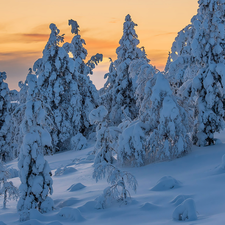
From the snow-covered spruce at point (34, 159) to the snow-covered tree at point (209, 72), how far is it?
8277 mm

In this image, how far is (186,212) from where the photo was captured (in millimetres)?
5871

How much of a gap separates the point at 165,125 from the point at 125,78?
49.0ft

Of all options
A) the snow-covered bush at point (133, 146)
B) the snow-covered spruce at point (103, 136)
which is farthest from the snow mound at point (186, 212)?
the snow-covered spruce at point (103, 136)

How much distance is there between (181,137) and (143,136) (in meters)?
1.69

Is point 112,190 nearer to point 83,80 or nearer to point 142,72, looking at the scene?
point 142,72

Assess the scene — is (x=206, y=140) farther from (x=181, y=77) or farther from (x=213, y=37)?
(x=181, y=77)

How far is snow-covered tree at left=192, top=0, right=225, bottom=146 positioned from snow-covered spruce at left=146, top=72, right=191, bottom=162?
1273 millimetres

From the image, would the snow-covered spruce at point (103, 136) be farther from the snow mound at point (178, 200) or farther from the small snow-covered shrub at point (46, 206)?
the snow mound at point (178, 200)

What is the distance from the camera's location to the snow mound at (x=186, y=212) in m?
5.78

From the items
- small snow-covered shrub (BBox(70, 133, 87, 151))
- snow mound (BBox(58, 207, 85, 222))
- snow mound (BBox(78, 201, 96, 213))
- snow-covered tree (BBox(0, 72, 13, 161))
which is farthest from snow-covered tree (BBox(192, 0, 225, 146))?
snow-covered tree (BBox(0, 72, 13, 161))

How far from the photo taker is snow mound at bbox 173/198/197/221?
578 centimetres

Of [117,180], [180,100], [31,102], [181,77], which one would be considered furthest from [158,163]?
[181,77]

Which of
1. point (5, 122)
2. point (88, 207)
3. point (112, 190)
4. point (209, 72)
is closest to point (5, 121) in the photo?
point (5, 122)

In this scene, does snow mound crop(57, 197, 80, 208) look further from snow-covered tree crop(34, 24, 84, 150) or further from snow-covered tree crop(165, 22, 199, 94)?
snow-covered tree crop(34, 24, 84, 150)
